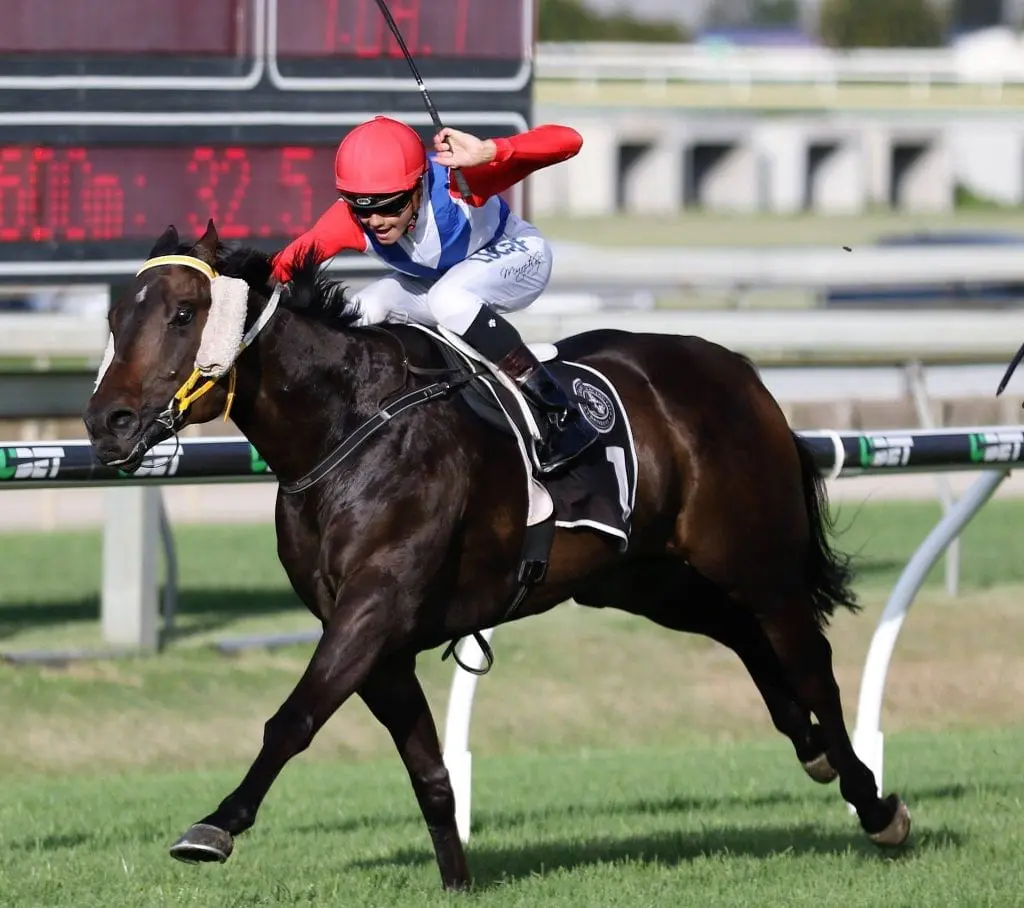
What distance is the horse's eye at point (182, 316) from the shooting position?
14.0 ft

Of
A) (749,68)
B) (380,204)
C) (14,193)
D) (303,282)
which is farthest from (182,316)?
(749,68)

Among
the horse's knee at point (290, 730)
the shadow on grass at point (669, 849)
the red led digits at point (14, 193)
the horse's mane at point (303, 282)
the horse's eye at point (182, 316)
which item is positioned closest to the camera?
the horse's knee at point (290, 730)

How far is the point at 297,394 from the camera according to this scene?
4508 millimetres

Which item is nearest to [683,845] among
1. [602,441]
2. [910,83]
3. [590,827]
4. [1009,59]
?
[590,827]

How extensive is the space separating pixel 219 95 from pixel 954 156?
4445 centimetres

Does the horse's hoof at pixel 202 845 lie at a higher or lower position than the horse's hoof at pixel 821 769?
higher

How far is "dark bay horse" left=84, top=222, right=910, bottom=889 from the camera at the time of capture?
14.0ft

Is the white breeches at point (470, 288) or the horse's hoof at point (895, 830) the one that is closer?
the white breeches at point (470, 288)

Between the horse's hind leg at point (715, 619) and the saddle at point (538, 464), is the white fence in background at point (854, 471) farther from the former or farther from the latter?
the saddle at point (538, 464)

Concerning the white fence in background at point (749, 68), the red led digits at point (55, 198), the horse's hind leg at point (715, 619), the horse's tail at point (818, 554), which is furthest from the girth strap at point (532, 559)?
the white fence in background at point (749, 68)

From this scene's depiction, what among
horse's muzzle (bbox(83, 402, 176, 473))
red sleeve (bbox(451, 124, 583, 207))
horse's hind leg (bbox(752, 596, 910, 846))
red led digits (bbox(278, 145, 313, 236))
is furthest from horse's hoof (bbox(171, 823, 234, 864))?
red led digits (bbox(278, 145, 313, 236))

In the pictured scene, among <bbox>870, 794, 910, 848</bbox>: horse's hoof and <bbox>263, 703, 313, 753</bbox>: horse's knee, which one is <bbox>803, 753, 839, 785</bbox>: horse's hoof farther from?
<bbox>263, 703, 313, 753</bbox>: horse's knee

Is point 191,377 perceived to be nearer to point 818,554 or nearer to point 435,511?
point 435,511

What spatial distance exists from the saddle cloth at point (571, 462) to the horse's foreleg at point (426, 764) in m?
0.51
